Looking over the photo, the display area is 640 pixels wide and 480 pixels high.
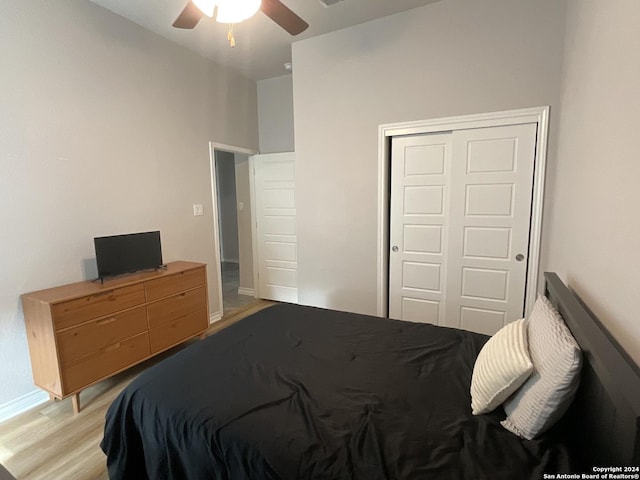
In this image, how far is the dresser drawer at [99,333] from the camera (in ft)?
7.12

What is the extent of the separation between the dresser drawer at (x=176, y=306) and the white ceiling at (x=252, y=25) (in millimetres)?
2438

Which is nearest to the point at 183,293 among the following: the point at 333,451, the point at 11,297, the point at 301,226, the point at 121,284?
the point at 121,284

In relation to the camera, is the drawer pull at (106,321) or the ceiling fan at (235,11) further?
the drawer pull at (106,321)

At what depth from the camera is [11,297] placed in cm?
223

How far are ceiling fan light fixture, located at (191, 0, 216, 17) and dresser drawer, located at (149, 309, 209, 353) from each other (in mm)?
2348

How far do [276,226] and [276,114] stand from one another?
1.50 meters

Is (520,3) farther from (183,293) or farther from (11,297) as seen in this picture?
(11,297)

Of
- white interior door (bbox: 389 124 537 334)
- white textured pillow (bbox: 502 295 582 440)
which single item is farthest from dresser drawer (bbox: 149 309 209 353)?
white textured pillow (bbox: 502 295 582 440)

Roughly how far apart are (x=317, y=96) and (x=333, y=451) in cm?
312

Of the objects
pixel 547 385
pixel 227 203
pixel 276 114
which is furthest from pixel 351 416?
pixel 227 203

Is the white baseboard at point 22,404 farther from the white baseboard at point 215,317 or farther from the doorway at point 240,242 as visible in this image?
the doorway at point 240,242

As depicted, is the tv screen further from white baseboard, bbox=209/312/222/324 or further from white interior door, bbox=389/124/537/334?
white interior door, bbox=389/124/537/334

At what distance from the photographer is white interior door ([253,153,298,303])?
4.32 meters

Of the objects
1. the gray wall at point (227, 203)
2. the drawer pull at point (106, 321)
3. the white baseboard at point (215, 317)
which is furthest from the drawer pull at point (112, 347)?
the gray wall at point (227, 203)
